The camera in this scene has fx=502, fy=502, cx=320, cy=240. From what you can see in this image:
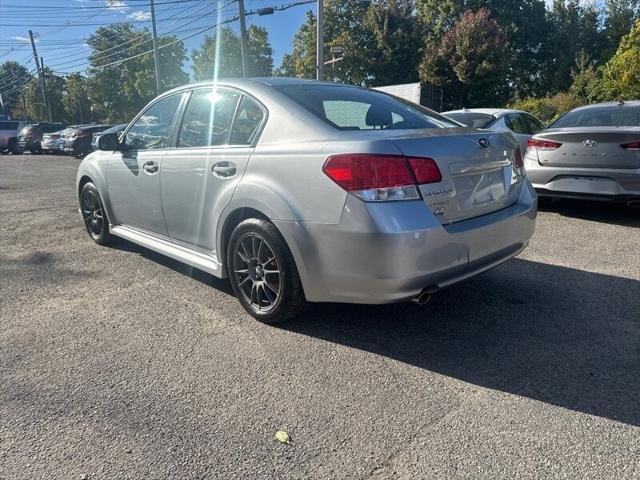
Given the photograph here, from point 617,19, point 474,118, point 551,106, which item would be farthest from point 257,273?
point 617,19

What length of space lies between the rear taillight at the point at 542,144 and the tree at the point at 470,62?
2382cm

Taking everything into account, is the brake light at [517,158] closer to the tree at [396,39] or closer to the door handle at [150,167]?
the door handle at [150,167]

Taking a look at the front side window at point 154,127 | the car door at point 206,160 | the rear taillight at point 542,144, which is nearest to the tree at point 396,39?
the rear taillight at point 542,144

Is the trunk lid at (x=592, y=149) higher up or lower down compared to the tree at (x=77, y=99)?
lower down

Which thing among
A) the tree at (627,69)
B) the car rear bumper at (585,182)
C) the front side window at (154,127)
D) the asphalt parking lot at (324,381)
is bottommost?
the asphalt parking lot at (324,381)

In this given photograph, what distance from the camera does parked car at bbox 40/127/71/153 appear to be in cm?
2332

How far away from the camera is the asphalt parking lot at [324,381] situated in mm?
2070

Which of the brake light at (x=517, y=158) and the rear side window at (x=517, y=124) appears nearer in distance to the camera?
the brake light at (x=517, y=158)

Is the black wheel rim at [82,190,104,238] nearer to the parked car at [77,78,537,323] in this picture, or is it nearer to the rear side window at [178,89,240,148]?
the parked car at [77,78,537,323]

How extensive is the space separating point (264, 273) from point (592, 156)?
4485 millimetres

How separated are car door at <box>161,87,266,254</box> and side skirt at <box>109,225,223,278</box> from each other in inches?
2.8

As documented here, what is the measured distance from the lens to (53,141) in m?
24.0

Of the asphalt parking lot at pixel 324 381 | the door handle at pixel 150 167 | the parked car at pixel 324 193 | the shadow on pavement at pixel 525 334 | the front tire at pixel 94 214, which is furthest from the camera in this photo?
the front tire at pixel 94 214

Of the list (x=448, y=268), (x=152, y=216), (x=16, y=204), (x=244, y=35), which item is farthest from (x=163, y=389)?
(x=244, y=35)
